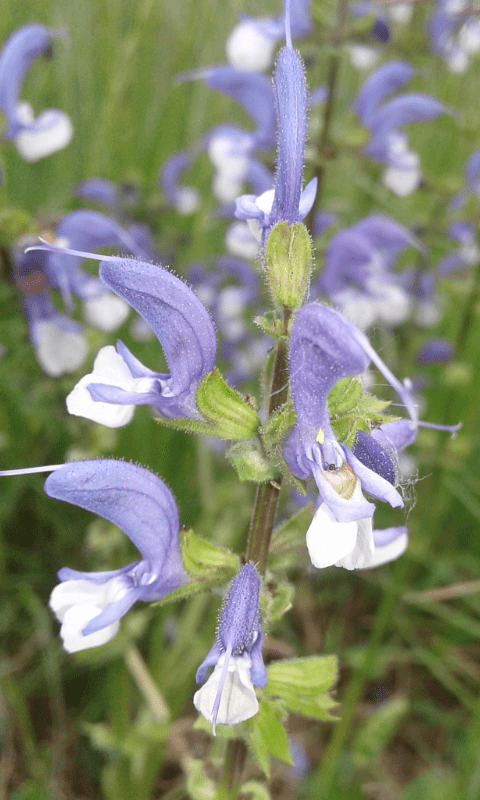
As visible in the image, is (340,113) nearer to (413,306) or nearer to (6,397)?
(413,306)

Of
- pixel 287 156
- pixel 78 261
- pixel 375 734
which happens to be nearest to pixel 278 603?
pixel 287 156

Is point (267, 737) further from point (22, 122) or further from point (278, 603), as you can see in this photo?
point (22, 122)

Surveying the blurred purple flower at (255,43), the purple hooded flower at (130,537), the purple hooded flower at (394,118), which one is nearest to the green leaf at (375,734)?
the purple hooded flower at (130,537)

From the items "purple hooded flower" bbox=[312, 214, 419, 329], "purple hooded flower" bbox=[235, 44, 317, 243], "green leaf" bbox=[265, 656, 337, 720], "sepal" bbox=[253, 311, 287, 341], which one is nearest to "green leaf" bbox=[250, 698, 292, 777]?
"green leaf" bbox=[265, 656, 337, 720]

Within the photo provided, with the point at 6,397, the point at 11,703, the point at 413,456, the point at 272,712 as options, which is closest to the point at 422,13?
the point at 413,456

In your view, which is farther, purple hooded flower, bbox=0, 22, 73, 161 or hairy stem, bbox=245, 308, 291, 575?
purple hooded flower, bbox=0, 22, 73, 161

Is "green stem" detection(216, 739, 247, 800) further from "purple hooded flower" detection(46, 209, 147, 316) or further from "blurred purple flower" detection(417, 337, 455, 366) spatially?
"blurred purple flower" detection(417, 337, 455, 366)
